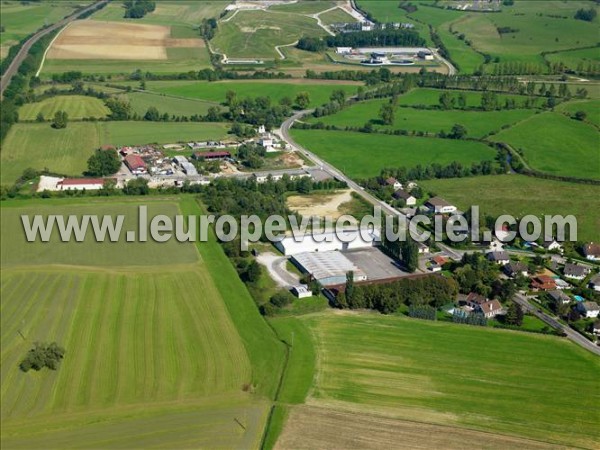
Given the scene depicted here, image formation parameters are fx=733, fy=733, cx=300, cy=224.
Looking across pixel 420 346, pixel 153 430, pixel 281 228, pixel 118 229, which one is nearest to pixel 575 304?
pixel 420 346

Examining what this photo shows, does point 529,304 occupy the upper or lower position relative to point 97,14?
lower

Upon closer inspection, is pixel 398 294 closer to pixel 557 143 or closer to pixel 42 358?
pixel 42 358

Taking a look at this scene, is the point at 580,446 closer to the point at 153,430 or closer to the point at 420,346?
the point at 420,346

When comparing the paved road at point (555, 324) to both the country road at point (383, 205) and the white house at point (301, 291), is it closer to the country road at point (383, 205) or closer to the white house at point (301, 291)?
the country road at point (383, 205)

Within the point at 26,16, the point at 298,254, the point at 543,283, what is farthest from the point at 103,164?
the point at 26,16

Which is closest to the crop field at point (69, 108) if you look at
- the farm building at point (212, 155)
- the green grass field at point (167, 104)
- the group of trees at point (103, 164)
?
the green grass field at point (167, 104)

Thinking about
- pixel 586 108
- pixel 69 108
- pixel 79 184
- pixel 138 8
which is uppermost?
pixel 138 8
